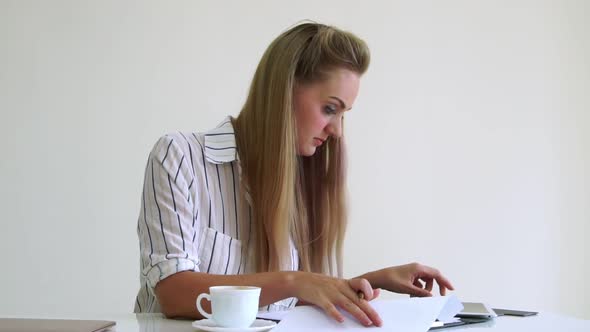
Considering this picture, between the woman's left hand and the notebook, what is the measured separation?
60 cm

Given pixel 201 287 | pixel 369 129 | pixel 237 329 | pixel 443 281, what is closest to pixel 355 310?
pixel 237 329

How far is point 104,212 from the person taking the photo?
7.07ft

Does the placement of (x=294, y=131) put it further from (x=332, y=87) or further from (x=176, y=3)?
(x=176, y=3)

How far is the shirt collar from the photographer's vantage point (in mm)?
1344

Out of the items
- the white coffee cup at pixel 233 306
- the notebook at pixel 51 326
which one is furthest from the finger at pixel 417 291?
the notebook at pixel 51 326

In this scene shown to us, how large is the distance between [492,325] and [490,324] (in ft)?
0.04

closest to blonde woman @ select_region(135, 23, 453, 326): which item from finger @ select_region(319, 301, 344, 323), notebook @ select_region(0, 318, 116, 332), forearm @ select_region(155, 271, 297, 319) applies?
forearm @ select_region(155, 271, 297, 319)

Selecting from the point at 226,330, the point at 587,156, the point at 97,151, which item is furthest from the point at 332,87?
the point at 587,156

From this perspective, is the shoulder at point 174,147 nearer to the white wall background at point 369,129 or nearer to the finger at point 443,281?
the finger at point 443,281

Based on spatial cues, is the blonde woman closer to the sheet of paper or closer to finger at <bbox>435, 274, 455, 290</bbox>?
finger at <bbox>435, 274, 455, 290</bbox>

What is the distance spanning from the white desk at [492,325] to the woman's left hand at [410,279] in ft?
0.52

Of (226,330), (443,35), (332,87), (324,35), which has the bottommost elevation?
(226,330)

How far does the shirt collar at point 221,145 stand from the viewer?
134 centimetres

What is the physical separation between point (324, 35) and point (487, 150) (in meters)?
1.31
